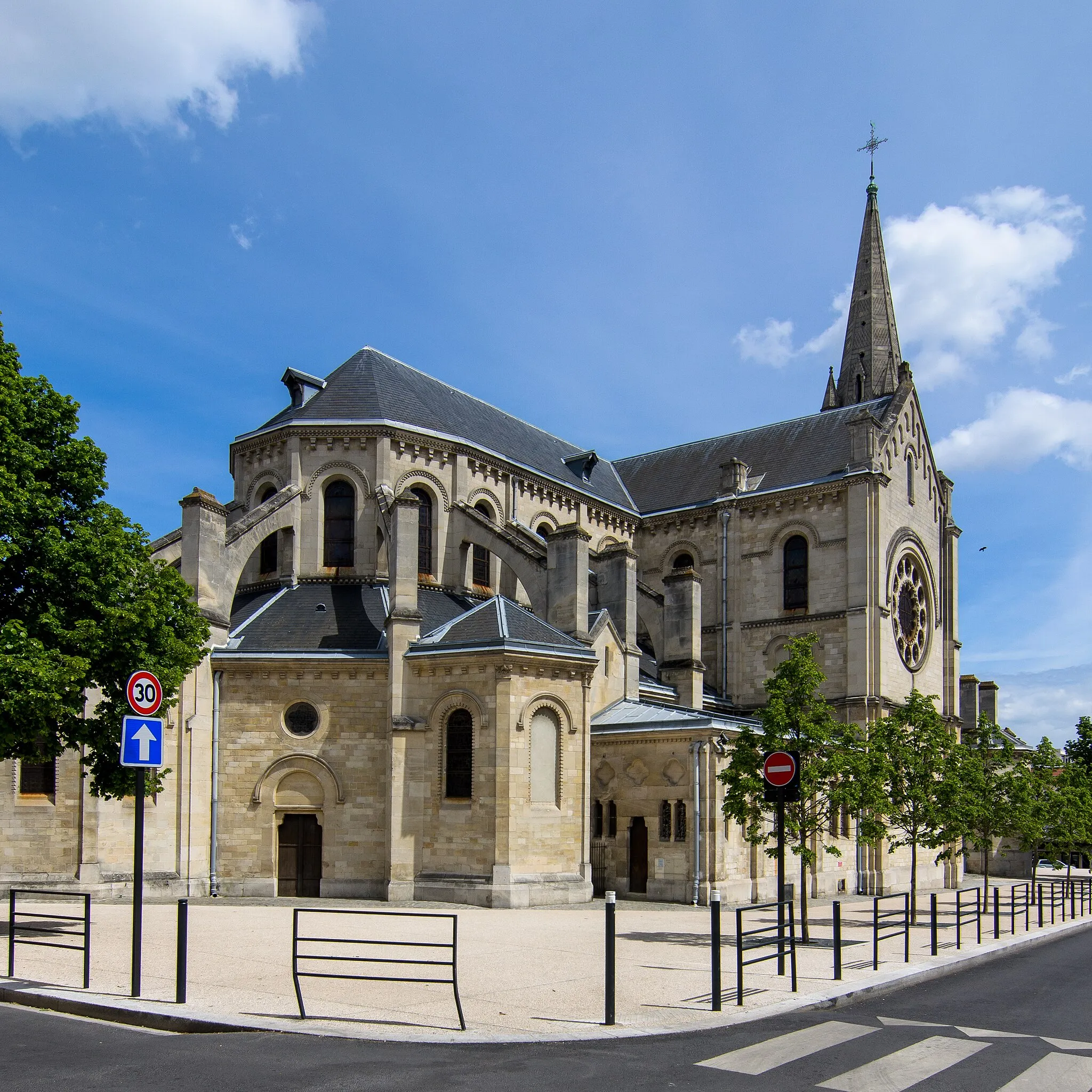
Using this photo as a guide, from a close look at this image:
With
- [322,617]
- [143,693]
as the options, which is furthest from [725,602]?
[143,693]

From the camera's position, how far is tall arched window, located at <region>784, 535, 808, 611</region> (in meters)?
39.7

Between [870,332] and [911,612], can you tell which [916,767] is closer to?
[911,612]

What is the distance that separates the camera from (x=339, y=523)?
3309 cm

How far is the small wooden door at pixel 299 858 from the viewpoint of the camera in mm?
27391

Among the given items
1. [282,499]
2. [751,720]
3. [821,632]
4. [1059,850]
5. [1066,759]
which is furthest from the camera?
[1066,759]

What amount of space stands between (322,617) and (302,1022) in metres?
20.1

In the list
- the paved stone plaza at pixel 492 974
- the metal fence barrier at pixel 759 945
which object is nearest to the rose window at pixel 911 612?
the paved stone plaza at pixel 492 974

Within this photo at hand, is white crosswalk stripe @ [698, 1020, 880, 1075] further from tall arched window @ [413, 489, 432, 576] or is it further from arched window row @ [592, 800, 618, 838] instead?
tall arched window @ [413, 489, 432, 576]

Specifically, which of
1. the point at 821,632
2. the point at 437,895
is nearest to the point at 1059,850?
the point at 821,632

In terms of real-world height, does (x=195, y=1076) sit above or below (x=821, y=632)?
below

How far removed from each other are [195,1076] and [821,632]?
3284 centimetres

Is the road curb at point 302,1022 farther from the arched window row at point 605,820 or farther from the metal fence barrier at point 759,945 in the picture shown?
the arched window row at point 605,820

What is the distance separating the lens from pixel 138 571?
17.6 meters

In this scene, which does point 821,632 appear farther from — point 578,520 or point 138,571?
point 138,571
